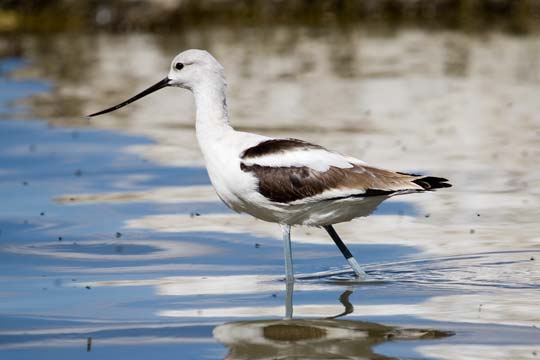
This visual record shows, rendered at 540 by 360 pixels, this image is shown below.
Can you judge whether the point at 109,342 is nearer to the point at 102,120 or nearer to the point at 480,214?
the point at 480,214

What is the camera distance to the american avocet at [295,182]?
344 inches

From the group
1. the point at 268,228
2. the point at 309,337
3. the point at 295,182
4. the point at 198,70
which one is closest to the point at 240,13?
the point at 268,228

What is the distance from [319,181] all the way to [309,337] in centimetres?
152

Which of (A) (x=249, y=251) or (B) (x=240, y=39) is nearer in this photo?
(A) (x=249, y=251)

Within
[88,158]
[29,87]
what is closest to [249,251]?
[88,158]

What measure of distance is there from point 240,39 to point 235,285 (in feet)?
55.9

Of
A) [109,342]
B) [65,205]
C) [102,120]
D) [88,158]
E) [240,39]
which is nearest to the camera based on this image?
[109,342]

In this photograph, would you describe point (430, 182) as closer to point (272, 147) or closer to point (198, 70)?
point (272, 147)

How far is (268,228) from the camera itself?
36.1 feet

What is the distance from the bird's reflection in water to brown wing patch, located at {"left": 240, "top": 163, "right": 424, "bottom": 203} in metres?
1.00

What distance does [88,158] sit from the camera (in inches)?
568


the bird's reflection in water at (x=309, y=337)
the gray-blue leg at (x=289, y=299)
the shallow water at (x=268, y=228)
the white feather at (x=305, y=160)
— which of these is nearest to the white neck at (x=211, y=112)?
the white feather at (x=305, y=160)

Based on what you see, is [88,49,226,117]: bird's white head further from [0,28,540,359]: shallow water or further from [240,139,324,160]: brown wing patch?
[0,28,540,359]: shallow water

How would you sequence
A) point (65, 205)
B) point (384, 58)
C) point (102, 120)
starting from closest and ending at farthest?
point (65, 205), point (102, 120), point (384, 58)
